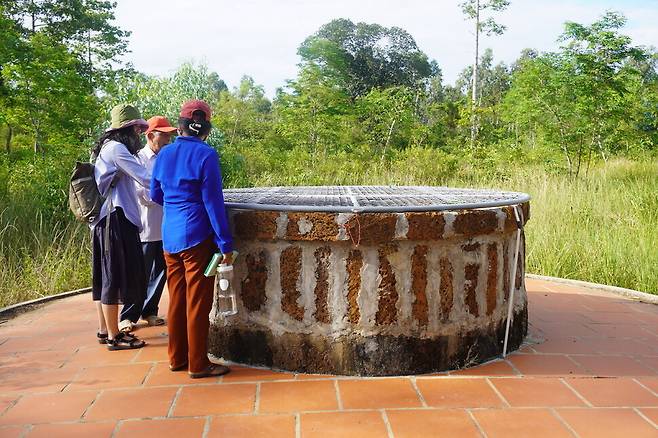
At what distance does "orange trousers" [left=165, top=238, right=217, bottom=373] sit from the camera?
3.10 m

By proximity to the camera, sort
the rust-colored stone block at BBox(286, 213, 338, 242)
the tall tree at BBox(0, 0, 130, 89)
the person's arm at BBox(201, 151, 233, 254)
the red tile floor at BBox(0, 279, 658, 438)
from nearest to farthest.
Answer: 1. the red tile floor at BBox(0, 279, 658, 438)
2. the person's arm at BBox(201, 151, 233, 254)
3. the rust-colored stone block at BBox(286, 213, 338, 242)
4. the tall tree at BBox(0, 0, 130, 89)

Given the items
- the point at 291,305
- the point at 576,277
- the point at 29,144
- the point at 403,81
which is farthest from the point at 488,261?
the point at 403,81

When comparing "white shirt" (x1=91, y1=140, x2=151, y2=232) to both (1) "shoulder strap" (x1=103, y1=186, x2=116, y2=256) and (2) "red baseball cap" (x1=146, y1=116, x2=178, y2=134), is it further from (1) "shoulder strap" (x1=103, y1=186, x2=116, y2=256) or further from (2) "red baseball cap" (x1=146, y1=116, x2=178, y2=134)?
(2) "red baseball cap" (x1=146, y1=116, x2=178, y2=134)

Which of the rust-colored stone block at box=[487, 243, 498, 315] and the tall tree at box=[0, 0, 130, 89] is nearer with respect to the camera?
the rust-colored stone block at box=[487, 243, 498, 315]

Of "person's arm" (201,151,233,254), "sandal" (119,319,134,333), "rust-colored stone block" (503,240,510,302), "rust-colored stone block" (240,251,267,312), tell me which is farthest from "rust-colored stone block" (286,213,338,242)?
"sandal" (119,319,134,333)

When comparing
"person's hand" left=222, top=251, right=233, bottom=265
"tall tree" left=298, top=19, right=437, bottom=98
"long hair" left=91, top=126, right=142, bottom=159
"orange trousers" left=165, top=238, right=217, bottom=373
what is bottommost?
"orange trousers" left=165, top=238, right=217, bottom=373

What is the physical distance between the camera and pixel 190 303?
10.3ft

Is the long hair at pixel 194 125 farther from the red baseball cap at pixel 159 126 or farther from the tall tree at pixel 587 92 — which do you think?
the tall tree at pixel 587 92

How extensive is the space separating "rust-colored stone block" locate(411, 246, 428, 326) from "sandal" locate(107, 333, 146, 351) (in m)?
1.80

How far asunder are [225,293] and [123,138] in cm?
129

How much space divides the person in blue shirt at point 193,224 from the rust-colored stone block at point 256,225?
0.20 meters

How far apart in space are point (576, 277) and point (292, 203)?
4208 millimetres

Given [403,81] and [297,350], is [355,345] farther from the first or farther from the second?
[403,81]

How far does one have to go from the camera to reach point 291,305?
3.24m
